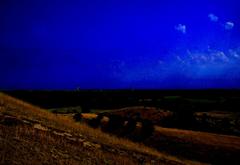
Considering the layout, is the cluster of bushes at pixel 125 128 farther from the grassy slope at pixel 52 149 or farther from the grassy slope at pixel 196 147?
the grassy slope at pixel 52 149

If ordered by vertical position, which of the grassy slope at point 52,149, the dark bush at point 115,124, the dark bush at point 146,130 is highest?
the grassy slope at point 52,149

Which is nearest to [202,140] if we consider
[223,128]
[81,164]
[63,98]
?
[223,128]

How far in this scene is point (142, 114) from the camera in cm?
7312

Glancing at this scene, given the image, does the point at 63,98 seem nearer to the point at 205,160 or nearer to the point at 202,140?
the point at 202,140

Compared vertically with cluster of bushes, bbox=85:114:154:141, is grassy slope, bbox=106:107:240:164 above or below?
below

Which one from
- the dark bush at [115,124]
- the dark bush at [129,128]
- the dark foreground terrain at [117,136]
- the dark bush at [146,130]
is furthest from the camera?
the dark bush at [115,124]

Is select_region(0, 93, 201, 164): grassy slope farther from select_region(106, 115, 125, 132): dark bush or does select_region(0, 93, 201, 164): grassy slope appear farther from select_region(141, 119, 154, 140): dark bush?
select_region(106, 115, 125, 132): dark bush

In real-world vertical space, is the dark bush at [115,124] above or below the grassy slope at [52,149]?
below

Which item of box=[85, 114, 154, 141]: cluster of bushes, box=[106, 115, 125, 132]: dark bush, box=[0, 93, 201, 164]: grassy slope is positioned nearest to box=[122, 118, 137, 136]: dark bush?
box=[85, 114, 154, 141]: cluster of bushes

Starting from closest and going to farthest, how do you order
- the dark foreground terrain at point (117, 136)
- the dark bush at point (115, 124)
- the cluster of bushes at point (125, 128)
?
1. the dark foreground terrain at point (117, 136)
2. the cluster of bushes at point (125, 128)
3. the dark bush at point (115, 124)

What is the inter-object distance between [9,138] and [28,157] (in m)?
1.57

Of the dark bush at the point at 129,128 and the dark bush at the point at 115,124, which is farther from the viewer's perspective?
the dark bush at the point at 115,124

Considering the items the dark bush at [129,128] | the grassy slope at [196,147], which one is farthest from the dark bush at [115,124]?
the grassy slope at [196,147]

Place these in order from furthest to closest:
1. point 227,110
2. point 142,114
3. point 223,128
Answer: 1. point 227,110
2. point 142,114
3. point 223,128
